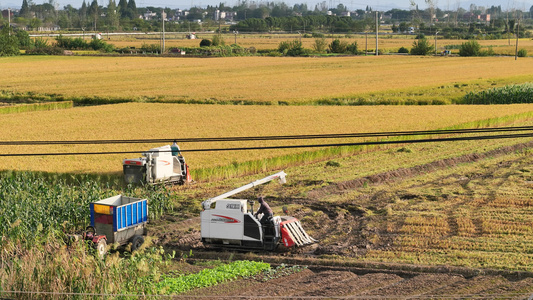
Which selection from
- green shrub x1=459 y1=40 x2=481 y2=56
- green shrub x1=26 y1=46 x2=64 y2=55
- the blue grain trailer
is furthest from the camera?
green shrub x1=459 y1=40 x2=481 y2=56

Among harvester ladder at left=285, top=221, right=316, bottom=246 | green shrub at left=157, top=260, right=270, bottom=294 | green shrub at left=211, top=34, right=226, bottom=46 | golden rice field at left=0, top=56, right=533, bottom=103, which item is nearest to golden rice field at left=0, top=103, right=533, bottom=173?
golden rice field at left=0, top=56, right=533, bottom=103

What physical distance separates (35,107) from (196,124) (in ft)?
63.5

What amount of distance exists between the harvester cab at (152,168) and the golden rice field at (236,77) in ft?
104

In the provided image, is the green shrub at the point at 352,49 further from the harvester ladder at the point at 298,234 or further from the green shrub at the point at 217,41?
the harvester ladder at the point at 298,234

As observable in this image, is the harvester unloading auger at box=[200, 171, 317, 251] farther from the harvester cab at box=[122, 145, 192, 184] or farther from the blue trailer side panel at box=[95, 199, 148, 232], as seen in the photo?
the harvester cab at box=[122, 145, 192, 184]

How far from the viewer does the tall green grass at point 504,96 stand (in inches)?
2370

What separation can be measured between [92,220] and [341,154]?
725 inches

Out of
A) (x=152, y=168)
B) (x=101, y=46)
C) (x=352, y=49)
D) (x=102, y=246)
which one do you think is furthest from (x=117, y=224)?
(x=352, y=49)

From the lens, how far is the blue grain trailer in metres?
19.5

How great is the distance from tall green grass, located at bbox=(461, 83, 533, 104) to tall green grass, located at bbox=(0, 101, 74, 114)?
34678 mm

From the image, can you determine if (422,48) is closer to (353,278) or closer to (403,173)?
(403,173)

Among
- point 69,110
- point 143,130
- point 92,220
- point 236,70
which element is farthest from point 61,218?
point 236,70

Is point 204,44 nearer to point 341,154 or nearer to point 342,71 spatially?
point 342,71

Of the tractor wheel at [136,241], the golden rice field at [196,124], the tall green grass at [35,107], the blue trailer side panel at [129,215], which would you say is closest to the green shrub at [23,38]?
the tall green grass at [35,107]
